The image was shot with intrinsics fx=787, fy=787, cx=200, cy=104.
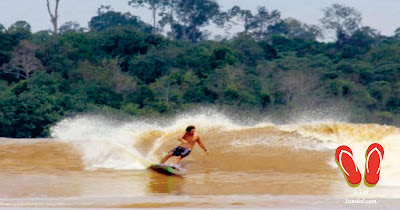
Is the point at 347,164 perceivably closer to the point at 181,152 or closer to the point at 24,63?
the point at 181,152

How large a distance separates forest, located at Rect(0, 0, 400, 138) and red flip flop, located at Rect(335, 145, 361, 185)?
1513cm

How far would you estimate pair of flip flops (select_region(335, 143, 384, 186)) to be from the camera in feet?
42.0

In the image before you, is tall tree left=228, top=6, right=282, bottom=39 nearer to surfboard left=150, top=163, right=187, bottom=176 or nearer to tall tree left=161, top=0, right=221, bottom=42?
tall tree left=161, top=0, right=221, bottom=42

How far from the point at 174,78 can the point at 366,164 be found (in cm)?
2129

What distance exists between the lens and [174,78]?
34188mm

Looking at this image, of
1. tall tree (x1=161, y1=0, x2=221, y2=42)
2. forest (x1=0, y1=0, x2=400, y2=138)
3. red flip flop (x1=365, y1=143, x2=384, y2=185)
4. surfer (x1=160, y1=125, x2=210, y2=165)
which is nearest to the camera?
red flip flop (x1=365, y1=143, x2=384, y2=185)

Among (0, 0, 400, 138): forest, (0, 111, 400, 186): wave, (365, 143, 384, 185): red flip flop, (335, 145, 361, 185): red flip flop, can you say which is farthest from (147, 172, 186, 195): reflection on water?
(0, 0, 400, 138): forest

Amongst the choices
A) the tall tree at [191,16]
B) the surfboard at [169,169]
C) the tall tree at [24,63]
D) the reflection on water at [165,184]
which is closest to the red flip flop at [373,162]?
the reflection on water at [165,184]

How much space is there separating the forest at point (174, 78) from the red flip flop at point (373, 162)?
15.5 m

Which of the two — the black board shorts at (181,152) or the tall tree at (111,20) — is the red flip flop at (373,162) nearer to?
the black board shorts at (181,152)

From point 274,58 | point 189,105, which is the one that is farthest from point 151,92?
point 274,58

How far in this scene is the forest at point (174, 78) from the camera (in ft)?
98.4

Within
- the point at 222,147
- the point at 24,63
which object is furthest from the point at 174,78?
the point at 222,147

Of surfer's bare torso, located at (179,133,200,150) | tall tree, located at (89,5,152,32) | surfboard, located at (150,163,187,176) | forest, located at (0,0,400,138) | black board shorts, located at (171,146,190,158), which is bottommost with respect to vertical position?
surfboard, located at (150,163,187,176)
